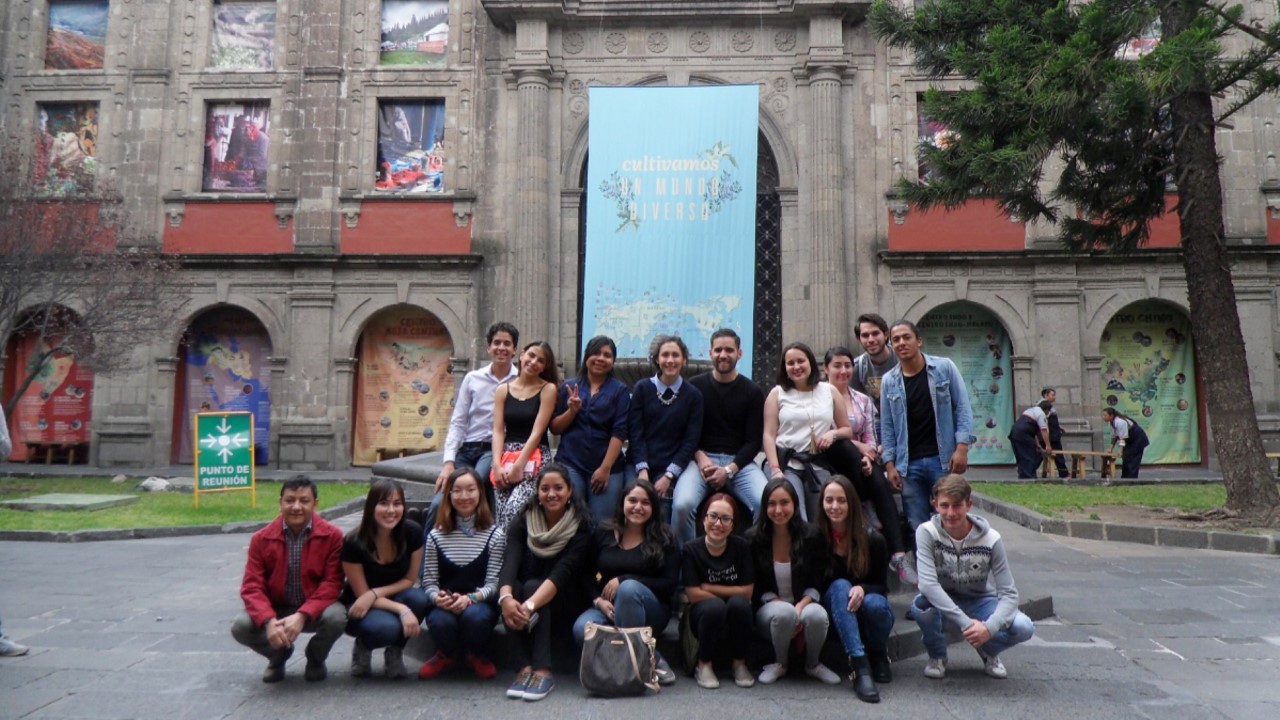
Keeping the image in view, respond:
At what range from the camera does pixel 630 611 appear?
4750mm

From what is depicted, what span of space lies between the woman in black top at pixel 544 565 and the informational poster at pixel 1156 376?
17.1 meters

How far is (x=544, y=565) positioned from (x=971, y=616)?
2462 millimetres

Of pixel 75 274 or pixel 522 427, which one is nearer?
pixel 522 427

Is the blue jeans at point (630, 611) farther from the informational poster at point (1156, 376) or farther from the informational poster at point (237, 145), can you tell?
the informational poster at point (237, 145)

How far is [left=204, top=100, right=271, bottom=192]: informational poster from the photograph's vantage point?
19.2m

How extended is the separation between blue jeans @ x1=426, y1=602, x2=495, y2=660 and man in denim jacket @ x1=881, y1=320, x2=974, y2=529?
2.88 metres

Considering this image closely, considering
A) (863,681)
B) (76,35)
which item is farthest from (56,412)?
(863,681)

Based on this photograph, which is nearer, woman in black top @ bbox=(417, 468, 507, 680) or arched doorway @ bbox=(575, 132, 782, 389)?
woman in black top @ bbox=(417, 468, 507, 680)

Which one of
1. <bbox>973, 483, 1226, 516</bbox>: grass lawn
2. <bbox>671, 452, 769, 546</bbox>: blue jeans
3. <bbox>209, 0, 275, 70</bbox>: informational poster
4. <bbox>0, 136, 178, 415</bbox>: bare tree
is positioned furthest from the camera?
<bbox>209, 0, 275, 70</bbox>: informational poster

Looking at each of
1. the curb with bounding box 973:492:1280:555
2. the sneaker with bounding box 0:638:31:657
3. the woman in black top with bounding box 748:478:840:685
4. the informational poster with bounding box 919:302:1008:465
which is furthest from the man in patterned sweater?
the informational poster with bounding box 919:302:1008:465

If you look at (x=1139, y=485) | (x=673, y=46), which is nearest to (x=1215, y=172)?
(x=1139, y=485)

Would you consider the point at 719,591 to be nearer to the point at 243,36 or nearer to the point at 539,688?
the point at 539,688

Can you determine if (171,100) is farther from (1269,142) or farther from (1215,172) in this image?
(1269,142)

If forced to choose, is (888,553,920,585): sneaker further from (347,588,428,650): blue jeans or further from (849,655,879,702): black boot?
(347,588,428,650): blue jeans
